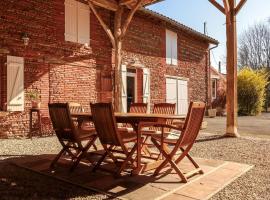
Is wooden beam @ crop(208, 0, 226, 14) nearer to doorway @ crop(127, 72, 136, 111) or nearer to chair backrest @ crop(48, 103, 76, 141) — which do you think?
doorway @ crop(127, 72, 136, 111)

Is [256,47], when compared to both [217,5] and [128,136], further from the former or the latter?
[128,136]

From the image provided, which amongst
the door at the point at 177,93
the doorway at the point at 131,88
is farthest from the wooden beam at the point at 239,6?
the door at the point at 177,93

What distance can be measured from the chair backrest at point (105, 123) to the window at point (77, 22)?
18.6 feet

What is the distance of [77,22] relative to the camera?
9023 mm

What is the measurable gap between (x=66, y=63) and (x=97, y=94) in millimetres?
1536

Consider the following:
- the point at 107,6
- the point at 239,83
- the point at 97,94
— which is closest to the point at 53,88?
the point at 97,94

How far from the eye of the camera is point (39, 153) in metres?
5.20

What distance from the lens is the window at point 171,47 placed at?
507 inches

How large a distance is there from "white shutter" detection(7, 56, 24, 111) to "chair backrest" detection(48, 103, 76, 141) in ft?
12.1

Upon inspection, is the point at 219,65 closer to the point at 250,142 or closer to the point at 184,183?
the point at 250,142

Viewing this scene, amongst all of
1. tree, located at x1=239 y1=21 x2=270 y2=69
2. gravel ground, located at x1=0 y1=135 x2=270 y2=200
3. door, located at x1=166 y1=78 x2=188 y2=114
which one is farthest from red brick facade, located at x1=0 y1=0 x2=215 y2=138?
tree, located at x1=239 y1=21 x2=270 y2=69

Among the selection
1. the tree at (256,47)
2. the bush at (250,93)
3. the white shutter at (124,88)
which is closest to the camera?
the white shutter at (124,88)

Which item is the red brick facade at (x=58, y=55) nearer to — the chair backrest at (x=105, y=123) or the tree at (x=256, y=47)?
the chair backrest at (x=105, y=123)

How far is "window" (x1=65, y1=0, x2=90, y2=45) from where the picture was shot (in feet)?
28.8
